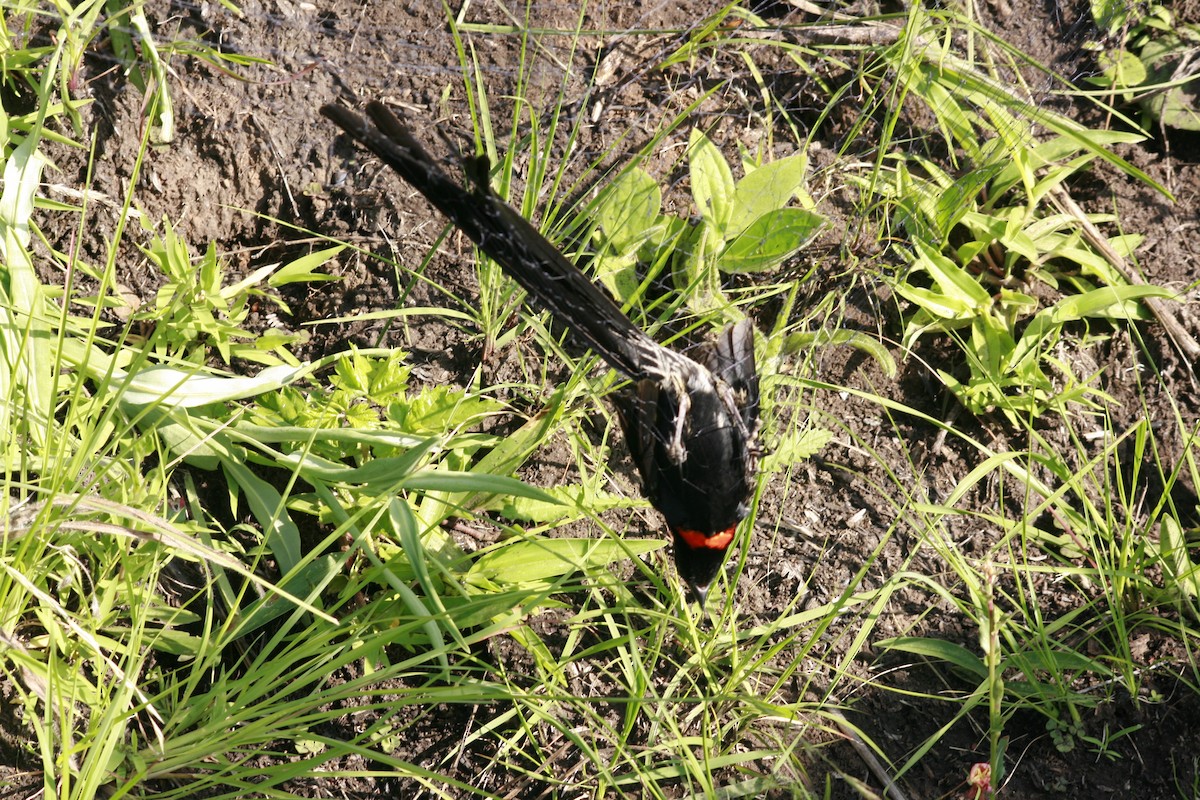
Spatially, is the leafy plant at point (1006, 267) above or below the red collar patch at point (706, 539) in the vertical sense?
above

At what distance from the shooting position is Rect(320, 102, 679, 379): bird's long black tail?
1.69m

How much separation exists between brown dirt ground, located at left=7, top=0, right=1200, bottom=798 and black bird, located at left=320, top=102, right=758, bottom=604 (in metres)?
0.28

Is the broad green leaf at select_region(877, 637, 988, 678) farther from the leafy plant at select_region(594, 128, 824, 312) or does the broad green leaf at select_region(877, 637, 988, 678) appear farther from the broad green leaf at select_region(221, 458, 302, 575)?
the broad green leaf at select_region(221, 458, 302, 575)

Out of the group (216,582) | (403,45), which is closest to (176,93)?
(403,45)

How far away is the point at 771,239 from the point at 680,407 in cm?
86

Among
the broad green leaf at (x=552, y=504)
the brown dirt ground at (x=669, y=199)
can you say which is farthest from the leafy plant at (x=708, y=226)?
the broad green leaf at (x=552, y=504)

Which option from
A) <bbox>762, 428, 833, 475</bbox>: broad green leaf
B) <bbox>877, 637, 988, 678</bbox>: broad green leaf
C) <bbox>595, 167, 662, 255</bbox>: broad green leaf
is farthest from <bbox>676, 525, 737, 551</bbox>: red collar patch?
<bbox>595, 167, 662, 255</bbox>: broad green leaf

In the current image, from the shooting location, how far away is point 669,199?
310cm

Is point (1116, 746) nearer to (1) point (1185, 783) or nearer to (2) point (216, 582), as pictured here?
(1) point (1185, 783)

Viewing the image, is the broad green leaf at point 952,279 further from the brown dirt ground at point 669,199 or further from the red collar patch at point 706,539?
the red collar patch at point 706,539

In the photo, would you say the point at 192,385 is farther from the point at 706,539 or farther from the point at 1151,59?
the point at 1151,59

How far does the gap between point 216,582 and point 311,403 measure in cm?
49

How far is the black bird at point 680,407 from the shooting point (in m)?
1.96

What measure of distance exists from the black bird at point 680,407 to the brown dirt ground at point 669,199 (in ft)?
0.91
